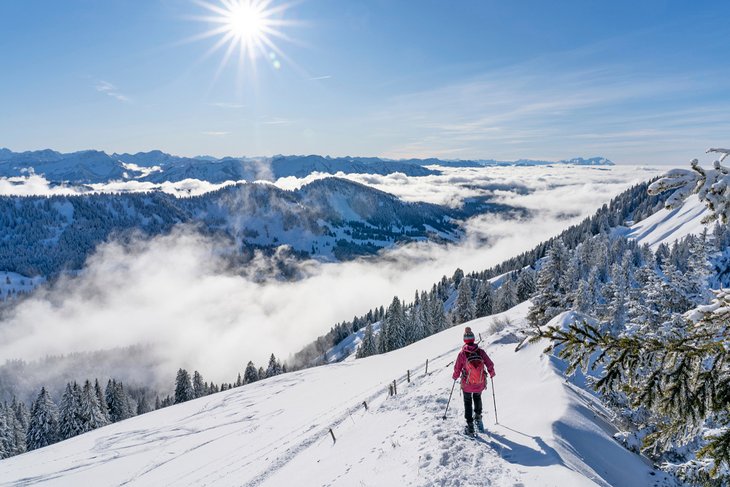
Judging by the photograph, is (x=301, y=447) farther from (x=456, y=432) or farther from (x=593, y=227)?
(x=593, y=227)

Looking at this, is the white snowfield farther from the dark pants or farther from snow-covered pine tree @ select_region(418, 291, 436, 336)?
snow-covered pine tree @ select_region(418, 291, 436, 336)

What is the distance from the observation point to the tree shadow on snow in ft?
30.9

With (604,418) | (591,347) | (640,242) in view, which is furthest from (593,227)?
(591,347)

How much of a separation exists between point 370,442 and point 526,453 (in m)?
5.96

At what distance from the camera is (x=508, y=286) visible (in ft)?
290

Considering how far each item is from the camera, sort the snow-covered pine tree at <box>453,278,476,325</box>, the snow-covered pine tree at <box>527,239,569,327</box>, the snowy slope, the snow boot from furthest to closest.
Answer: the snowy slope
the snow-covered pine tree at <box>453,278,476,325</box>
the snow-covered pine tree at <box>527,239,569,327</box>
the snow boot

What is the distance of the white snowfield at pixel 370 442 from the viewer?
10125mm

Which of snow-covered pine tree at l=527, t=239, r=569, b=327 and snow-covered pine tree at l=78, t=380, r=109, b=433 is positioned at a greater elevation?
snow-covered pine tree at l=527, t=239, r=569, b=327

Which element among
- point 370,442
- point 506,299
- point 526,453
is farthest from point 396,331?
point 526,453

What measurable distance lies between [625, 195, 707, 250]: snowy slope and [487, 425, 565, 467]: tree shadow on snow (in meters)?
172

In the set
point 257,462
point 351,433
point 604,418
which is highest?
point 604,418

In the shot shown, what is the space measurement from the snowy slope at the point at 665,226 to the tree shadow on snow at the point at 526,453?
Answer: 565ft

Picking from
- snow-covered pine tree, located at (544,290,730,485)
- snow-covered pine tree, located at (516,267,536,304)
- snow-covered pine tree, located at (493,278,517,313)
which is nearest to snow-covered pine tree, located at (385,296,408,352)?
snow-covered pine tree, located at (493,278,517,313)

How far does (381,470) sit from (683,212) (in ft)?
724
